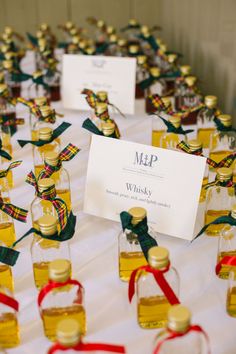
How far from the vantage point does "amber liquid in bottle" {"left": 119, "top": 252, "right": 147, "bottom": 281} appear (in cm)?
101

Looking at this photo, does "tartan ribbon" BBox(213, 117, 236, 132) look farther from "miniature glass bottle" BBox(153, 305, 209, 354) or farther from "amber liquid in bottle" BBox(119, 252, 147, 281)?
"miniature glass bottle" BBox(153, 305, 209, 354)

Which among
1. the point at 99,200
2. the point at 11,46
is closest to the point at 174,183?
the point at 99,200

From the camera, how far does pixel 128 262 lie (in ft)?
3.34

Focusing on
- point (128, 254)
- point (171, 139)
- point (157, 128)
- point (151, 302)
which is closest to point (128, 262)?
point (128, 254)

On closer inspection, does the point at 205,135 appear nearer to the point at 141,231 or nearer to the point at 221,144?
the point at 221,144

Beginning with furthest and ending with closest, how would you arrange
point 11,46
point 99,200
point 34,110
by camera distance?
point 11,46, point 34,110, point 99,200

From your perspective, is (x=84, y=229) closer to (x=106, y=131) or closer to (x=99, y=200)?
(x=99, y=200)

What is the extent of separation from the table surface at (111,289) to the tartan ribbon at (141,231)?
0.11 m

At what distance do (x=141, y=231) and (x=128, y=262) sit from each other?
3.4 inches

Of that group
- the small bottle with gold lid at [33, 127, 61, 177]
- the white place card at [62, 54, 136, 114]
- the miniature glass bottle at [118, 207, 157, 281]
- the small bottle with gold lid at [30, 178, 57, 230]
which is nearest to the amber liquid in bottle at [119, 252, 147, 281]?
the miniature glass bottle at [118, 207, 157, 281]

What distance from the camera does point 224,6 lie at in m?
1.90

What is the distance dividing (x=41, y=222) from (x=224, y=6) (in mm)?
1342

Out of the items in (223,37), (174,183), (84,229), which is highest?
(223,37)

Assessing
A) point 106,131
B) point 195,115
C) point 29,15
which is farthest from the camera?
point 29,15
